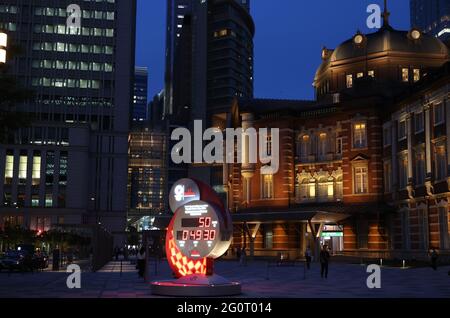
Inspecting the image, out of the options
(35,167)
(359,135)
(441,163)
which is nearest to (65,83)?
(35,167)

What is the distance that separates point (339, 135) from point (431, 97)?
13817 millimetres

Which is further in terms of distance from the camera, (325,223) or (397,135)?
(325,223)

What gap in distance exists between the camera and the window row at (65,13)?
122m

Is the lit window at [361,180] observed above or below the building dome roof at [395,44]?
below

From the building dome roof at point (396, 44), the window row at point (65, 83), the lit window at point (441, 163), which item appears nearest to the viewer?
the lit window at point (441, 163)

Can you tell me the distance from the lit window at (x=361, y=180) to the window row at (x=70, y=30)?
79.9 meters

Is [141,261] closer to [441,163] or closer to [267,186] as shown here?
[441,163]

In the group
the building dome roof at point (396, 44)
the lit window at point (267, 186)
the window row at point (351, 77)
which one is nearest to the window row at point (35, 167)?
the lit window at point (267, 186)

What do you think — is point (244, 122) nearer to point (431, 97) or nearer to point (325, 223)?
point (325, 223)

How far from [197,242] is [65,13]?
357ft

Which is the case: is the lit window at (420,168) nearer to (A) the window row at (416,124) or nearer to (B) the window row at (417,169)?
(B) the window row at (417,169)

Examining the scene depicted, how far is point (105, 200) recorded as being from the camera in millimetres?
122188

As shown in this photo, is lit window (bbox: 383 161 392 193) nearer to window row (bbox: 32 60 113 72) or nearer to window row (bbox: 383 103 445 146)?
window row (bbox: 383 103 445 146)
